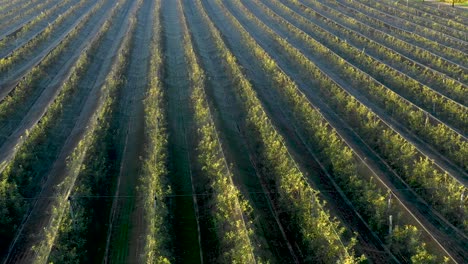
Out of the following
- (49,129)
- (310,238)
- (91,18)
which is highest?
(91,18)

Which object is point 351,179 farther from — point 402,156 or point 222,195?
point 222,195

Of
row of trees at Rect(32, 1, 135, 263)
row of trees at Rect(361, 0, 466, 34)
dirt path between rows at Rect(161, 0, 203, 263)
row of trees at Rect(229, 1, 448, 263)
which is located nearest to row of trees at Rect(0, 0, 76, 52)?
dirt path between rows at Rect(161, 0, 203, 263)

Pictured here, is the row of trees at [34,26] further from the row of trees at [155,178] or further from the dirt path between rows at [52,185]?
the row of trees at [155,178]

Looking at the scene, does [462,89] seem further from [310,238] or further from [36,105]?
[36,105]

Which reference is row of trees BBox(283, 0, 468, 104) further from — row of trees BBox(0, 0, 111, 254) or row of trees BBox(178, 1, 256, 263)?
row of trees BBox(0, 0, 111, 254)

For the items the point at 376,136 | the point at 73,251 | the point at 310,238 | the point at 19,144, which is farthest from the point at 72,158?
the point at 376,136

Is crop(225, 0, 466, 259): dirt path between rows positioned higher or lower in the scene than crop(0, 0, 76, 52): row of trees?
lower

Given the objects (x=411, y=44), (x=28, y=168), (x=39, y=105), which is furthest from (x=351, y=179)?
(x=411, y=44)
